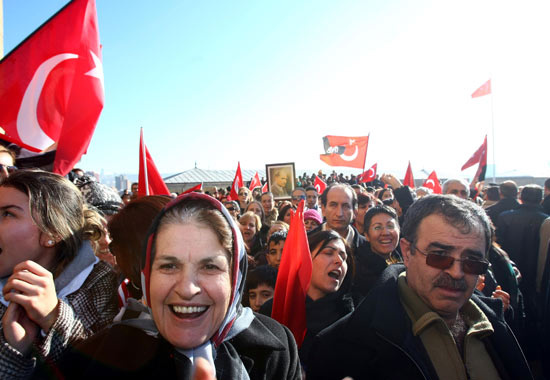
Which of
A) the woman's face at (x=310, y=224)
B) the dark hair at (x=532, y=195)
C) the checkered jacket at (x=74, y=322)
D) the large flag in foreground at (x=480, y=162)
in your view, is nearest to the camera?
the checkered jacket at (x=74, y=322)

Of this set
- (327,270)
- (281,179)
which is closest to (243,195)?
(281,179)

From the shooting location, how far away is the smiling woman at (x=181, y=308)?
51.0 inches

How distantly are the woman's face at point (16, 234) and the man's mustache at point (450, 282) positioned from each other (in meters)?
1.80

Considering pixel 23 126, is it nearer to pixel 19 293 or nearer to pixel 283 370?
pixel 19 293

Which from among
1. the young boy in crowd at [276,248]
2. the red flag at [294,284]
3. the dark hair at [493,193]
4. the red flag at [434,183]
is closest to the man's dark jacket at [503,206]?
the dark hair at [493,193]

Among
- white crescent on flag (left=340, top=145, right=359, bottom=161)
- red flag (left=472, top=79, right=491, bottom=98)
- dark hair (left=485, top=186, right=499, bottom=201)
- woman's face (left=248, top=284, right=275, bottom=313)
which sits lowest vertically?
woman's face (left=248, top=284, right=275, bottom=313)

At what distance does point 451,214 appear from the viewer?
67.3 inches

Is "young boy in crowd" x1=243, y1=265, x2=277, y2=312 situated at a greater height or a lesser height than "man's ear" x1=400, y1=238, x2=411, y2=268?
lesser

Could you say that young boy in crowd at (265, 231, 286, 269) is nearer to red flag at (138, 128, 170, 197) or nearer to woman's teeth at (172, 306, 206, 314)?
red flag at (138, 128, 170, 197)

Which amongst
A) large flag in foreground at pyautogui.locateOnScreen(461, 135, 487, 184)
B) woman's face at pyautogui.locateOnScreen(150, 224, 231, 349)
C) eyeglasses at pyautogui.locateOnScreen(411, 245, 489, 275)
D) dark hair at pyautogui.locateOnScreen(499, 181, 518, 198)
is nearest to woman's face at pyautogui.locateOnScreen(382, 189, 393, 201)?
dark hair at pyautogui.locateOnScreen(499, 181, 518, 198)

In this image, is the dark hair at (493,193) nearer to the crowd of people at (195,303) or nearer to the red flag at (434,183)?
the red flag at (434,183)

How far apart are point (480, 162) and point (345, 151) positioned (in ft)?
14.2

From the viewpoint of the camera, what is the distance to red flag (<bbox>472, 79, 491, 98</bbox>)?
12793 mm

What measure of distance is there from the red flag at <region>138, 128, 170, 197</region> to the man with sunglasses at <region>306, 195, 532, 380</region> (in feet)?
7.37
